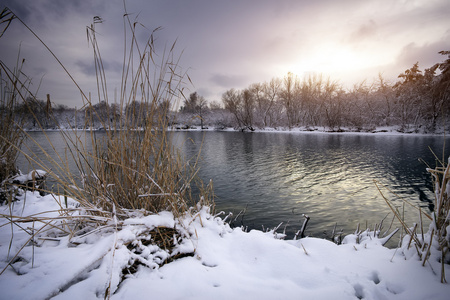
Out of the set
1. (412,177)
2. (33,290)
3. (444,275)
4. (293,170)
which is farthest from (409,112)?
(33,290)

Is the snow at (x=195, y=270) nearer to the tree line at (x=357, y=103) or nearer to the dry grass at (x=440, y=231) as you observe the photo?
the dry grass at (x=440, y=231)

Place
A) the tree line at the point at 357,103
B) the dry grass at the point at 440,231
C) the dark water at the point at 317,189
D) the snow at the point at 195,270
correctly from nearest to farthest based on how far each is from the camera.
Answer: the snow at the point at 195,270 → the dry grass at the point at 440,231 → the dark water at the point at 317,189 → the tree line at the point at 357,103

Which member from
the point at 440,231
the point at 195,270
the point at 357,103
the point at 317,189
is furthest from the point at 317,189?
the point at 357,103

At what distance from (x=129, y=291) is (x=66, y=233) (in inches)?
33.7

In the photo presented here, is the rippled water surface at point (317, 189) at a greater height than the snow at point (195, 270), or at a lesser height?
lesser

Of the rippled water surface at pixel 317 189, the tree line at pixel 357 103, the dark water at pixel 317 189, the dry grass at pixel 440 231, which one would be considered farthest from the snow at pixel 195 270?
the tree line at pixel 357 103

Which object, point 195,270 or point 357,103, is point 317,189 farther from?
point 357,103

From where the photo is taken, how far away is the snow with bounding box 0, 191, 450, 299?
1082 millimetres

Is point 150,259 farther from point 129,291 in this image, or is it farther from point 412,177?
point 412,177

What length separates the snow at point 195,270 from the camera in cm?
108

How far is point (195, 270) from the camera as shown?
4.37ft

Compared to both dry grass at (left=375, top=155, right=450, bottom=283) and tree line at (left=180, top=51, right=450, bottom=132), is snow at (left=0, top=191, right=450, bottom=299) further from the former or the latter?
tree line at (left=180, top=51, right=450, bottom=132)

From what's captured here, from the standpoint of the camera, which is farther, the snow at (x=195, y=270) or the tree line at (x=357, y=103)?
the tree line at (x=357, y=103)

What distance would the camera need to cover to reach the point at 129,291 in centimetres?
110
